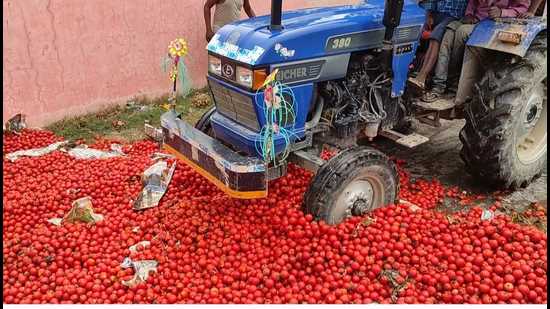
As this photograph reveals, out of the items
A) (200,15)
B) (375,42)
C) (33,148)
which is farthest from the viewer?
(200,15)

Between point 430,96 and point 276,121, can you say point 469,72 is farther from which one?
point 276,121

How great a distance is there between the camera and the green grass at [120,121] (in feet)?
21.7

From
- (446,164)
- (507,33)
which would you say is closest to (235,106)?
(507,33)

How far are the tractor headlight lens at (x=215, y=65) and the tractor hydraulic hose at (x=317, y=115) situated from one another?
0.89m

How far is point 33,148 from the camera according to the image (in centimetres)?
603

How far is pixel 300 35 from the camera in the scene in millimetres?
3887

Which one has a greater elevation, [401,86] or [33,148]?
[401,86]

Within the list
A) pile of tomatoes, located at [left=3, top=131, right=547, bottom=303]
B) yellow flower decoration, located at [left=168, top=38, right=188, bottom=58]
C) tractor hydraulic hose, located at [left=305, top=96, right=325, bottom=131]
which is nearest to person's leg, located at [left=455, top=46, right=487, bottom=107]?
pile of tomatoes, located at [left=3, top=131, right=547, bottom=303]

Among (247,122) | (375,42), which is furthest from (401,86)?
(247,122)

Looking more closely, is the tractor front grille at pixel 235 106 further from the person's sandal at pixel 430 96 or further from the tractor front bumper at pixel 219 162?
the person's sandal at pixel 430 96

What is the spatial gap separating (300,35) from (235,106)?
2.67ft

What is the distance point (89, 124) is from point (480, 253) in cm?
532

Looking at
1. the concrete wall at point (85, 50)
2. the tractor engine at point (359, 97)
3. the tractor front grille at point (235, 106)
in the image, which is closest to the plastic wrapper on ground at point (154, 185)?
the tractor front grille at point (235, 106)
